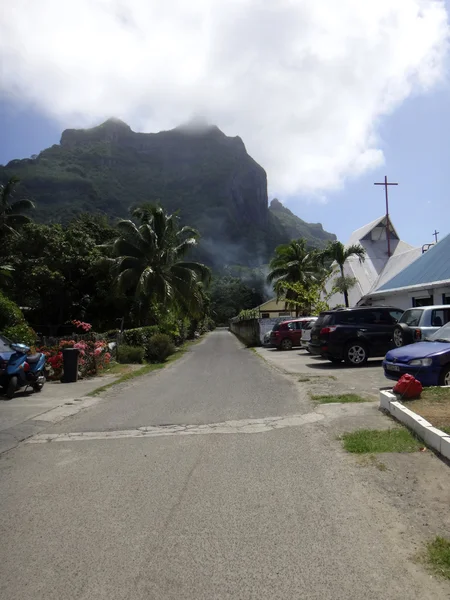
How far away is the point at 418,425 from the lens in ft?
20.6

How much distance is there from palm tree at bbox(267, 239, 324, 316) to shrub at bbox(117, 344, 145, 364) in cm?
2008

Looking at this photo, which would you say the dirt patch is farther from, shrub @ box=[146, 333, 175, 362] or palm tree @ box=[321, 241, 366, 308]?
palm tree @ box=[321, 241, 366, 308]

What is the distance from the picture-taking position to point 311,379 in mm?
13125

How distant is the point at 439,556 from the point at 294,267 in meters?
38.6

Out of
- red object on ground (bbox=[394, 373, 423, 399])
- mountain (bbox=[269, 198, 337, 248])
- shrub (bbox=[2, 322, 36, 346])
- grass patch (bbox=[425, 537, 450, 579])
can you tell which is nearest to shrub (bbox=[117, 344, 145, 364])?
shrub (bbox=[2, 322, 36, 346])

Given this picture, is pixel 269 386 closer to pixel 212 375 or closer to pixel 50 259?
pixel 212 375

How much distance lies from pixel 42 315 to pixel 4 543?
33.0 metres

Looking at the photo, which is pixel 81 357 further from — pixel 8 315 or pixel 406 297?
pixel 406 297

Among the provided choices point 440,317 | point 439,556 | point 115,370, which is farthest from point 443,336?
point 115,370

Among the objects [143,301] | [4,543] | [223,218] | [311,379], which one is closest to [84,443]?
[4,543]

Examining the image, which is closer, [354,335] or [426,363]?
[426,363]

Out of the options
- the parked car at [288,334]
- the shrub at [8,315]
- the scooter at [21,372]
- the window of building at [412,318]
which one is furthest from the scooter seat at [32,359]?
the parked car at [288,334]

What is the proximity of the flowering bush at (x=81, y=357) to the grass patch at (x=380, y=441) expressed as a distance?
10826mm

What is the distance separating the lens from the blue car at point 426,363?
908cm
